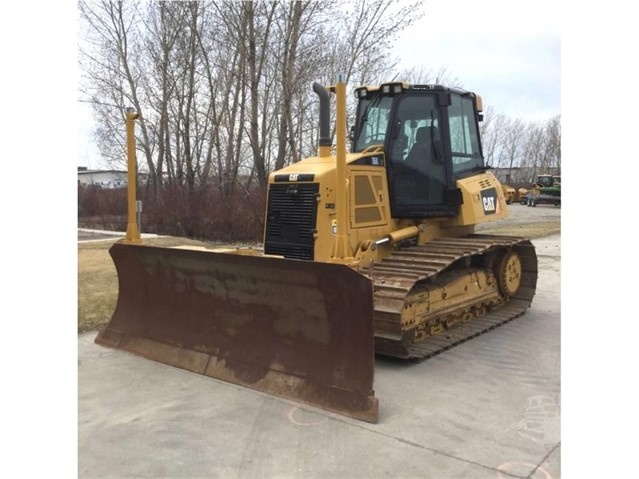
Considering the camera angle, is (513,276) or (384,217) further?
(513,276)

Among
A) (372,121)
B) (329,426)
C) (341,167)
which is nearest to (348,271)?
(341,167)

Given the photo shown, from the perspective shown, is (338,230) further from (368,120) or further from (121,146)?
(121,146)

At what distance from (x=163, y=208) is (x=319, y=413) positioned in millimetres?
16130

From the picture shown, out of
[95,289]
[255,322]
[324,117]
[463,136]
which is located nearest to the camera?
[255,322]

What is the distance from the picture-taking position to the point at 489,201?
22.2 ft

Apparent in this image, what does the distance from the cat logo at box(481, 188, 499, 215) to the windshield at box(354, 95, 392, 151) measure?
1.45 meters

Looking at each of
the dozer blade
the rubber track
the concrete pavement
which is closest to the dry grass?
the dozer blade

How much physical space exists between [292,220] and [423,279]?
4.83 feet

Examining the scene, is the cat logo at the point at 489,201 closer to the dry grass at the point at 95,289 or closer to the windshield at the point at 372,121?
the windshield at the point at 372,121

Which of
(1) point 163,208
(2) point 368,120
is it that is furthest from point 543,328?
(1) point 163,208

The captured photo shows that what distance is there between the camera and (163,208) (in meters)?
19.1

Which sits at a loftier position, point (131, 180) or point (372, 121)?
point (372, 121)

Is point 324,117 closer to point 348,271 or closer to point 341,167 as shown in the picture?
point 341,167

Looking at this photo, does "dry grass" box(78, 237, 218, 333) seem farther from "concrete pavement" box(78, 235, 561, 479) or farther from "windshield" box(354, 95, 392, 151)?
"windshield" box(354, 95, 392, 151)
